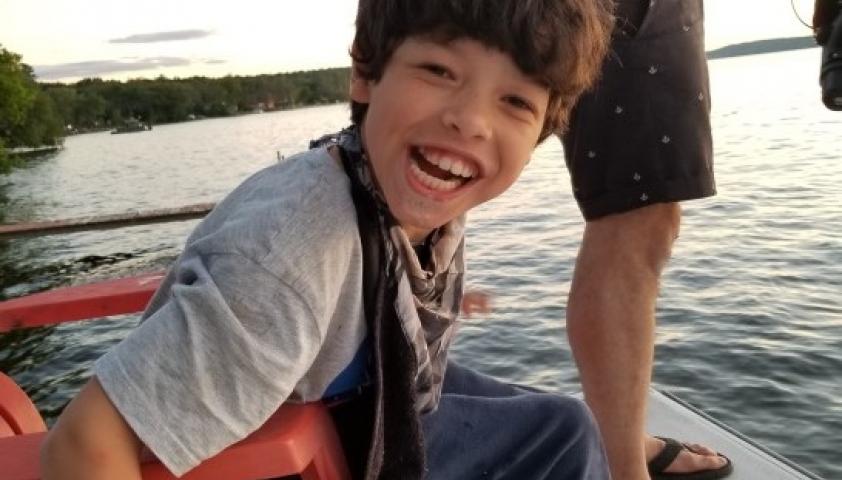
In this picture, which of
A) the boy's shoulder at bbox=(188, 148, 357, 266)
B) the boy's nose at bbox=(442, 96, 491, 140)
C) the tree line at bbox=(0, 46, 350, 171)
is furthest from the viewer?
the tree line at bbox=(0, 46, 350, 171)

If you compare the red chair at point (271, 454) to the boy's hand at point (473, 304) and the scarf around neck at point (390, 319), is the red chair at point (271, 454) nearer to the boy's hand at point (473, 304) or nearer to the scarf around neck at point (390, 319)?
the scarf around neck at point (390, 319)

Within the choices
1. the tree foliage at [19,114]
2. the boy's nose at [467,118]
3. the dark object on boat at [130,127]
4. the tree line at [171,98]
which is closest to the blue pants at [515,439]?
the boy's nose at [467,118]

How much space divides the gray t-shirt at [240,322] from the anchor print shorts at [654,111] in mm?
1108

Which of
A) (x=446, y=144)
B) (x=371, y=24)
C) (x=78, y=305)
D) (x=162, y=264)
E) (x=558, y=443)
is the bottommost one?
(x=162, y=264)

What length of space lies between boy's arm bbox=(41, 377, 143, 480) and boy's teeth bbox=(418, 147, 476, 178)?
0.71m

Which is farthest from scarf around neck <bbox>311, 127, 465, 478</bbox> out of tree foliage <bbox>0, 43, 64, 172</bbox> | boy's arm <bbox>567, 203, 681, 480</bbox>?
tree foliage <bbox>0, 43, 64, 172</bbox>

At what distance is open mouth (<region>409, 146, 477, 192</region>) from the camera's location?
5.10ft

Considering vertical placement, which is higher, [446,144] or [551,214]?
Result: [446,144]

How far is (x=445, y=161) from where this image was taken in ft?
5.11

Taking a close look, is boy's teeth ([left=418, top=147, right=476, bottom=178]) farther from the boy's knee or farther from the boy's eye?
the boy's knee

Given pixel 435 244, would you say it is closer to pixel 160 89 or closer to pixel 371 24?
pixel 371 24

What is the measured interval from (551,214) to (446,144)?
1366cm

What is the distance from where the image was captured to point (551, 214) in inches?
590

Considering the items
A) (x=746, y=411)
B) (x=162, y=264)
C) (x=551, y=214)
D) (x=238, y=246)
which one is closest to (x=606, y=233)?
(x=238, y=246)
